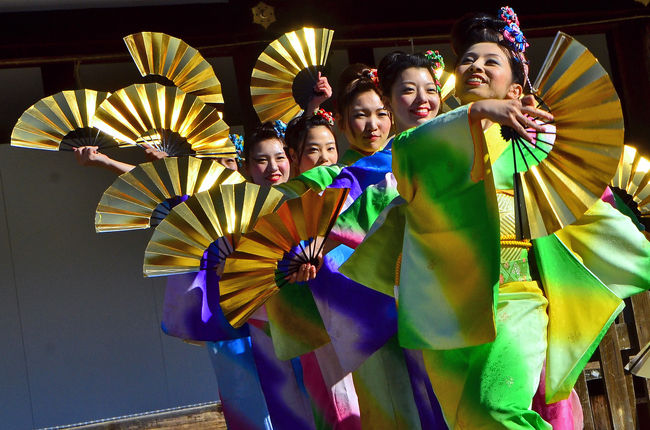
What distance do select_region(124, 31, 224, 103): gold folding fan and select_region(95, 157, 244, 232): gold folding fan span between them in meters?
0.84

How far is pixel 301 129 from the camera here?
4.69 m

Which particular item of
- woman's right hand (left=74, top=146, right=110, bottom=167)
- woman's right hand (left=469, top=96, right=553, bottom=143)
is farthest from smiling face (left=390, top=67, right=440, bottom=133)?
woman's right hand (left=74, top=146, right=110, bottom=167)

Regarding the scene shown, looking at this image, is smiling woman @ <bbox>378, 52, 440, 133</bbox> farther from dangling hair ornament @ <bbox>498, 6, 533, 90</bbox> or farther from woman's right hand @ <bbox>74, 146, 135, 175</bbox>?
woman's right hand @ <bbox>74, 146, 135, 175</bbox>

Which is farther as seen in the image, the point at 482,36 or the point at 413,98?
the point at 413,98

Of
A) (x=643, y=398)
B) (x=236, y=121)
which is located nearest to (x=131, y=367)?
(x=236, y=121)

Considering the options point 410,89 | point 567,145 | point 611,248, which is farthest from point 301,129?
point 567,145

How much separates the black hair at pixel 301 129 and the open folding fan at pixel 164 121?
32 cm

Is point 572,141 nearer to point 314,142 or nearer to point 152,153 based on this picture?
point 314,142

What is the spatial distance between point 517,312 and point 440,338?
25cm

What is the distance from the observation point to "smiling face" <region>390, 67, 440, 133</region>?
3709 millimetres

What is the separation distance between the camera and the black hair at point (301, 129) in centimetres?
466

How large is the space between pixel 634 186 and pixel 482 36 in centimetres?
132

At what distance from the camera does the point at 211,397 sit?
7207 mm

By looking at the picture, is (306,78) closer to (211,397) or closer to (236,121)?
(236,121)
